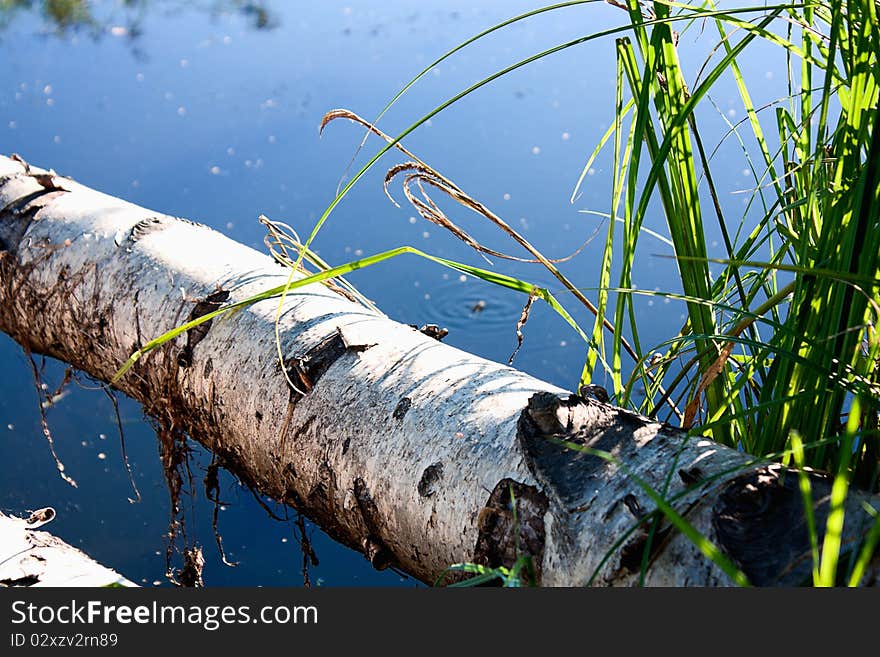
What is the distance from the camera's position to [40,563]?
561 mm

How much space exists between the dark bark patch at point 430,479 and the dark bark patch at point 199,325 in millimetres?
252

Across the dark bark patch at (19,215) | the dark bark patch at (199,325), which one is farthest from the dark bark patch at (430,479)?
the dark bark patch at (19,215)

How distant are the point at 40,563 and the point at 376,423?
245 mm

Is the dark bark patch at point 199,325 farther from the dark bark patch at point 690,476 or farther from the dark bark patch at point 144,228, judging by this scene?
the dark bark patch at point 690,476

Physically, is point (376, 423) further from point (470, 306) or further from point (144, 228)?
point (470, 306)

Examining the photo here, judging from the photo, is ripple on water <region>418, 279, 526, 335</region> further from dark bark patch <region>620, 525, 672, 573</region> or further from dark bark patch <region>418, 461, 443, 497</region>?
dark bark patch <region>620, 525, 672, 573</region>

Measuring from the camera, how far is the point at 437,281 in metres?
1.46

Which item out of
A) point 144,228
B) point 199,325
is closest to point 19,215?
point 144,228

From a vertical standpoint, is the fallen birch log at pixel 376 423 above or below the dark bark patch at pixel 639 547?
above

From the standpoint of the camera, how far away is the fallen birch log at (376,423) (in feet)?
1.37

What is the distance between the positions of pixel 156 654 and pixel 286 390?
244mm

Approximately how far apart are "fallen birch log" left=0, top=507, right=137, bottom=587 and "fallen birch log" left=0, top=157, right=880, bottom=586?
0.15m

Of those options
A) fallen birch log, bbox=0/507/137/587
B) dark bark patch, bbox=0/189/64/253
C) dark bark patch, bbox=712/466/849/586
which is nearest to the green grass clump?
dark bark patch, bbox=712/466/849/586

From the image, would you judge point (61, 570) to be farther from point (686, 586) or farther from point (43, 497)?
point (43, 497)
